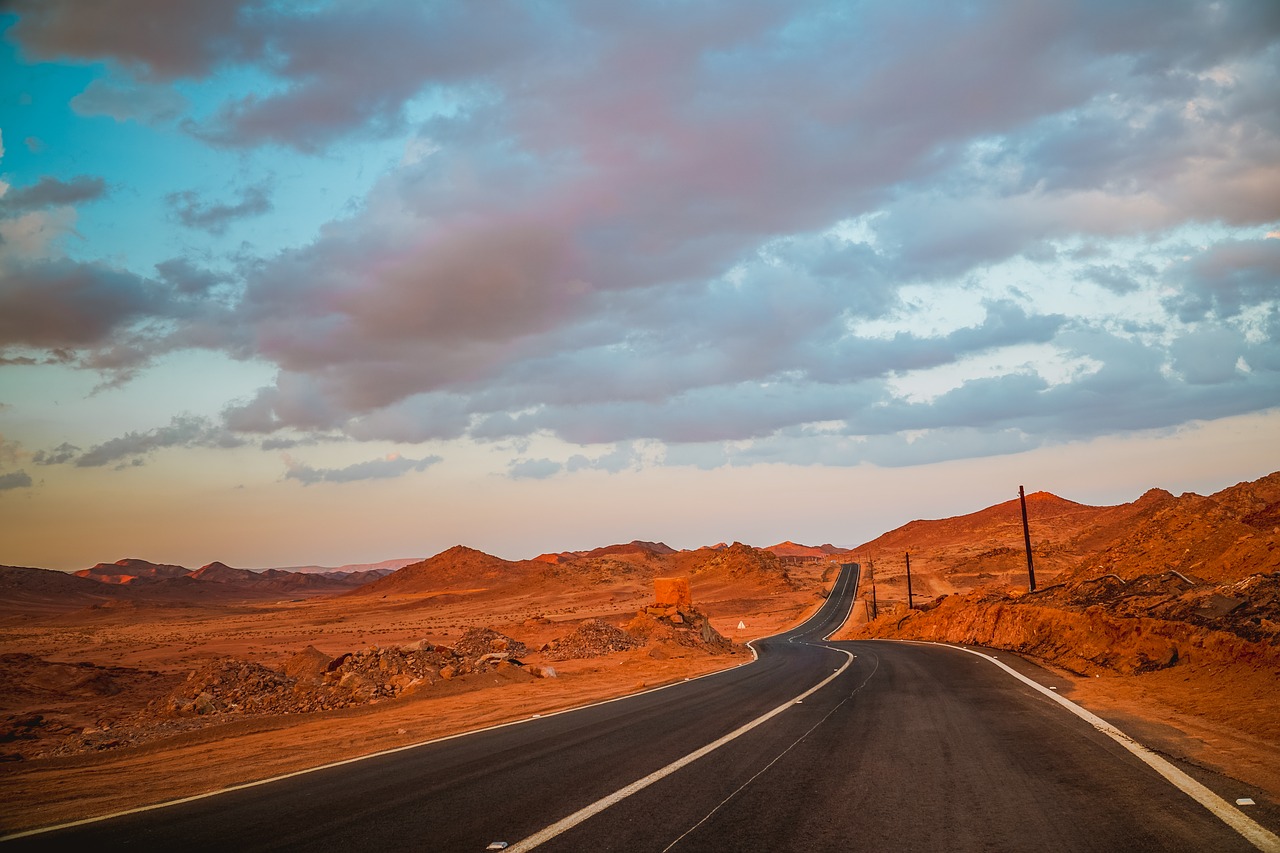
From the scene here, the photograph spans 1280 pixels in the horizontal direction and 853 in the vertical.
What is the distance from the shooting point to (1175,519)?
52031mm

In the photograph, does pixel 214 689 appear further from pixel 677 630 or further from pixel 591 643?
pixel 677 630

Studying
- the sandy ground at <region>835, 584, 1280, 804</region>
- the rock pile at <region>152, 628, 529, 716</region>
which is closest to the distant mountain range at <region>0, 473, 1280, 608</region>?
the sandy ground at <region>835, 584, 1280, 804</region>

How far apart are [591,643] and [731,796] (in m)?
34.2

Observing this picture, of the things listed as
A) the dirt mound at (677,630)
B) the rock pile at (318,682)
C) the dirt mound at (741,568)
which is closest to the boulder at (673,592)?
the dirt mound at (677,630)

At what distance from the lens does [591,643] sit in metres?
39.8

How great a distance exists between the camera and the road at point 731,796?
18.6ft

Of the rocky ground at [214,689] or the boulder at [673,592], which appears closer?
the rocky ground at [214,689]

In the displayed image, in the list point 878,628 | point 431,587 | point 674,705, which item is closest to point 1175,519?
point 878,628

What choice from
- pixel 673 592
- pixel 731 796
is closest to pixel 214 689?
pixel 731 796

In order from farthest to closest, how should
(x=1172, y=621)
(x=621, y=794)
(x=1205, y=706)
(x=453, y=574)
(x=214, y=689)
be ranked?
(x=453, y=574), (x=214, y=689), (x=1172, y=621), (x=1205, y=706), (x=621, y=794)

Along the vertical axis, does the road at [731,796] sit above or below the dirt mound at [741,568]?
above

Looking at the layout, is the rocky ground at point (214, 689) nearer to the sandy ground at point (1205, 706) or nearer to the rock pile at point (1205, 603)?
the sandy ground at point (1205, 706)

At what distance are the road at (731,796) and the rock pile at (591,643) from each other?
2723 centimetres

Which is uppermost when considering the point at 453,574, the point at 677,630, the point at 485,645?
the point at 485,645
